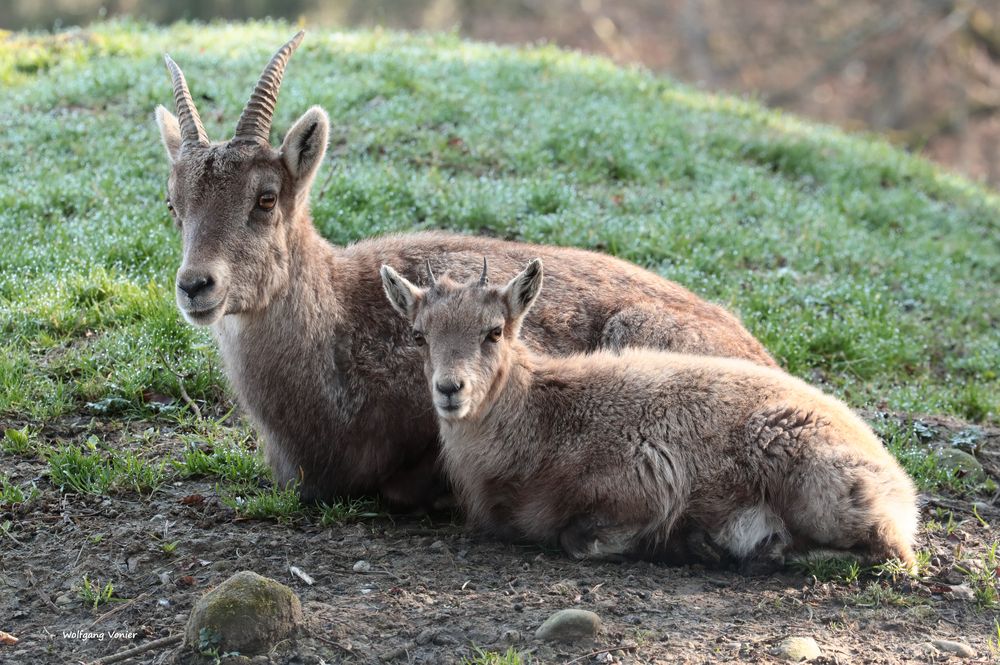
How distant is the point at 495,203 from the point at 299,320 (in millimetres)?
4470

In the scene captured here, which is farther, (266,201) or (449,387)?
(266,201)

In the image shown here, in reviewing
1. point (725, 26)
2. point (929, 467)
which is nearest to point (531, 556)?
point (929, 467)

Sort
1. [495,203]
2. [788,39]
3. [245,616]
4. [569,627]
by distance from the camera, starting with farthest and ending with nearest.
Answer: [788,39]
[495,203]
[569,627]
[245,616]

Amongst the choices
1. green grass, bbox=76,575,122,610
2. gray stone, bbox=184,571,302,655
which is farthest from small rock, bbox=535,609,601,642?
green grass, bbox=76,575,122,610

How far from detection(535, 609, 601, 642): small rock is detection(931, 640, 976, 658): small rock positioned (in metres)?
1.64

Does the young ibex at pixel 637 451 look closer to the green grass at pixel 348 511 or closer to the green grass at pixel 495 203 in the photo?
the green grass at pixel 348 511

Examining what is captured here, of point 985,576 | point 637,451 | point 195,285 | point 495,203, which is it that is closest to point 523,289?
point 637,451

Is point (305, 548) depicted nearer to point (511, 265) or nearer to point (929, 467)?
point (511, 265)

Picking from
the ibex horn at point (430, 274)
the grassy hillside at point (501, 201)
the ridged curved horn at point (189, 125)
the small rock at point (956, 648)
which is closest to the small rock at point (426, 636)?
the ibex horn at point (430, 274)

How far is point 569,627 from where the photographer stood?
17.3 ft

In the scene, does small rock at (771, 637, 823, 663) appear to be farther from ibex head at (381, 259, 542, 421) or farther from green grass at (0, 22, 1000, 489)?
green grass at (0, 22, 1000, 489)

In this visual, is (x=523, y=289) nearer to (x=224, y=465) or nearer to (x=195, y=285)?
(x=195, y=285)

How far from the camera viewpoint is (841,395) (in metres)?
9.09

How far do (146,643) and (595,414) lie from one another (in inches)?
105
